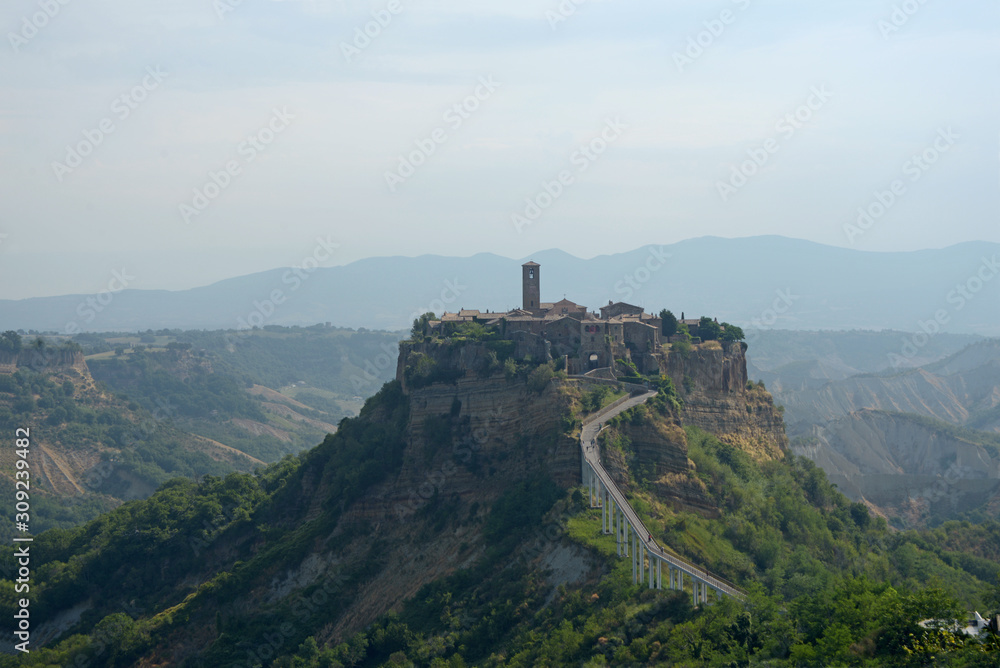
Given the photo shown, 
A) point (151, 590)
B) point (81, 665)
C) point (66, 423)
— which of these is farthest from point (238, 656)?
point (66, 423)

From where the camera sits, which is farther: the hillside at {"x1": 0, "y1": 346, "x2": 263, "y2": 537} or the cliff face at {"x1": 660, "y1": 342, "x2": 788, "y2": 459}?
the hillside at {"x1": 0, "y1": 346, "x2": 263, "y2": 537}

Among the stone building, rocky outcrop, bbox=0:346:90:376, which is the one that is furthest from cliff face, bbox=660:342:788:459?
rocky outcrop, bbox=0:346:90:376

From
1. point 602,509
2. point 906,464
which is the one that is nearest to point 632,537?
point 602,509

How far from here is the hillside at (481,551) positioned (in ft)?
164

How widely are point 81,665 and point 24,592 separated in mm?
13546

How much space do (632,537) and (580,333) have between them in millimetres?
22286

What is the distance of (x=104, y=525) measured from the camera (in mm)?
89250

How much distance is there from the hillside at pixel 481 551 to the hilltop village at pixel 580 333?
8.76 ft

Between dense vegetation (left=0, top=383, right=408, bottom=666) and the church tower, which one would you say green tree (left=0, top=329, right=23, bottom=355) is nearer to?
dense vegetation (left=0, top=383, right=408, bottom=666)

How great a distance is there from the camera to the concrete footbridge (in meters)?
49.8

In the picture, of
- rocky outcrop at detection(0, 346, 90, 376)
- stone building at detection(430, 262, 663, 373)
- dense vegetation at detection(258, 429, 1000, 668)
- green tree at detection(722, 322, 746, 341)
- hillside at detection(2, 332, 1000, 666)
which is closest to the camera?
dense vegetation at detection(258, 429, 1000, 668)

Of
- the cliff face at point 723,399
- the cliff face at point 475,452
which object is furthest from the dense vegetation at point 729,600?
the cliff face at point 723,399

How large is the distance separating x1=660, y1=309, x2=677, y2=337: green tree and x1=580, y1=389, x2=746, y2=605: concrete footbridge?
52.8ft

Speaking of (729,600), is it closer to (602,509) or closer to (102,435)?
(602,509)
